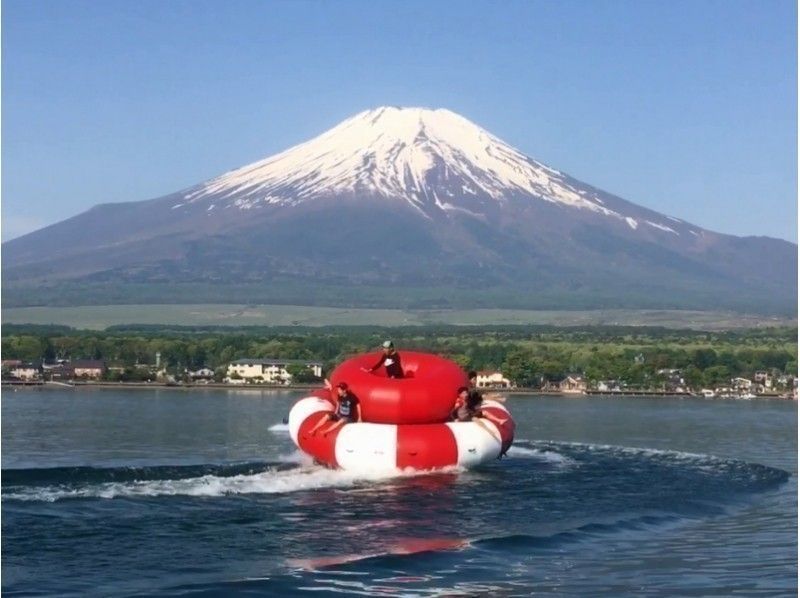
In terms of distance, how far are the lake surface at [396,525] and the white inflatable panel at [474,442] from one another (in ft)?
0.72

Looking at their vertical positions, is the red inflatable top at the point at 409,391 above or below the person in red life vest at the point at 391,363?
below

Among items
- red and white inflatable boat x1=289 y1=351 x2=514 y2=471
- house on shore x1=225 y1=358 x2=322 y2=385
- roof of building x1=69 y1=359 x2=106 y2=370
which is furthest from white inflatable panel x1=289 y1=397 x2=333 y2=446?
roof of building x1=69 y1=359 x2=106 y2=370

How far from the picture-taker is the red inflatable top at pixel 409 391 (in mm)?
21047

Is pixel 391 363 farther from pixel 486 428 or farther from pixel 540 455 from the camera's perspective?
pixel 540 455

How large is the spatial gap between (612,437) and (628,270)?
162853mm

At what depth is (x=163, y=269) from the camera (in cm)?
18050

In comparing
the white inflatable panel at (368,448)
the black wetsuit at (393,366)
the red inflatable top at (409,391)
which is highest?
the black wetsuit at (393,366)

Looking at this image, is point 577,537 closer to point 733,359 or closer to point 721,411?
point 721,411

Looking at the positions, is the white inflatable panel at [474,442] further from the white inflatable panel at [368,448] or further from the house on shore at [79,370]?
the house on shore at [79,370]

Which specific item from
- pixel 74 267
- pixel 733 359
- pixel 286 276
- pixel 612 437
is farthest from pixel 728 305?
pixel 612 437

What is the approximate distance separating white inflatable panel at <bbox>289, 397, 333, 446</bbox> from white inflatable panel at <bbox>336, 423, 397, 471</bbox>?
1.43 meters

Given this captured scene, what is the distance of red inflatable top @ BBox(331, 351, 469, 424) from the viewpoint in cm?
2105

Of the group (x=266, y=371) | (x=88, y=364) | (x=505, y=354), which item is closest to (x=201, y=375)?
(x=266, y=371)

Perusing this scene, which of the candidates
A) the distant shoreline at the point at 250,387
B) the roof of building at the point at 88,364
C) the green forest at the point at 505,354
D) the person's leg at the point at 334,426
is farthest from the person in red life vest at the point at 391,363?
the roof of building at the point at 88,364
